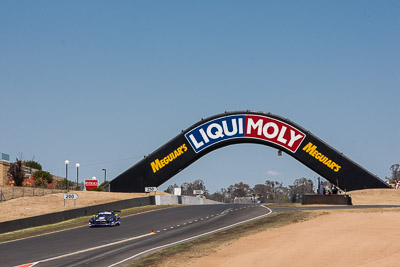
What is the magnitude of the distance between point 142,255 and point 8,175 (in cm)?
5382

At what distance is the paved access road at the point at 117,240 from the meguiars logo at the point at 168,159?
16.9 meters

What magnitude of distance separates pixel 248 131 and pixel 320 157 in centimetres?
754

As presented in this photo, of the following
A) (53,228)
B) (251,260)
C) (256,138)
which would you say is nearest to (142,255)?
(251,260)

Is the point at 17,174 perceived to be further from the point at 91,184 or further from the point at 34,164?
the point at 34,164

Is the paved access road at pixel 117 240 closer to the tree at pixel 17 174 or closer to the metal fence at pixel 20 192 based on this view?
the metal fence at pixel 20 192

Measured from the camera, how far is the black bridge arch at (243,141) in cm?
5975

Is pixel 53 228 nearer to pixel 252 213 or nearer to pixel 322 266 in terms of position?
pixel 252 213

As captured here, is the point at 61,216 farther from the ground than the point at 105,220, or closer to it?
farther from the ground

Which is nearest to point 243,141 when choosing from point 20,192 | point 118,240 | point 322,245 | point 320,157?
point 320,157

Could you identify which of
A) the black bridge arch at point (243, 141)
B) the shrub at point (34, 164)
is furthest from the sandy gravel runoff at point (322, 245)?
the shrub at point (34, 164)

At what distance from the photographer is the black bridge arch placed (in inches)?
2352

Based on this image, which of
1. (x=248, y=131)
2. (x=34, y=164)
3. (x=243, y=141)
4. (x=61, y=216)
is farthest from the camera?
(x=34, y=164)

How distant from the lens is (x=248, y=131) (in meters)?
61.4

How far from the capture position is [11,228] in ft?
132
